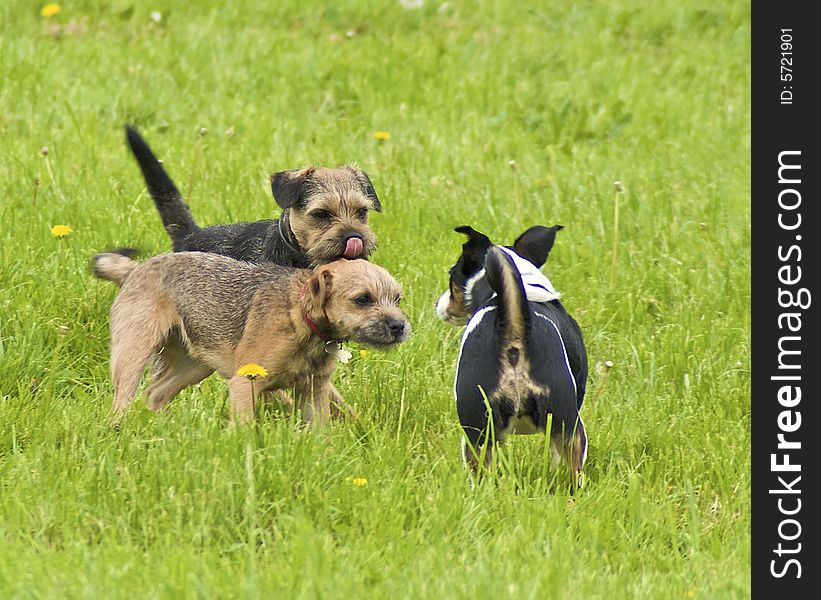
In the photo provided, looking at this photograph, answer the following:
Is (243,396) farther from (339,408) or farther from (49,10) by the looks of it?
(49,10)

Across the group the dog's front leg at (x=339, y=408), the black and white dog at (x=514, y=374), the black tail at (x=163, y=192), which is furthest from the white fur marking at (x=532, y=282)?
the black tail at (x=163, y=192)

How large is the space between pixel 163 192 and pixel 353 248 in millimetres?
1229

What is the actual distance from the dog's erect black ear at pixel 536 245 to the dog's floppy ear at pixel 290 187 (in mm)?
1245

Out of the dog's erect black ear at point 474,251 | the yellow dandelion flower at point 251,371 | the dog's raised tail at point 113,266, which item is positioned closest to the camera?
the yellow dandelion flower at point 251,371

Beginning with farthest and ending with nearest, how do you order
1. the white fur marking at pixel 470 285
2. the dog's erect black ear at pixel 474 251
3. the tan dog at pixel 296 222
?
the tan dog at pixel 296 222 < the white fur marking at pixel 470 285 < the dog's erect black ear at pixel 474 251

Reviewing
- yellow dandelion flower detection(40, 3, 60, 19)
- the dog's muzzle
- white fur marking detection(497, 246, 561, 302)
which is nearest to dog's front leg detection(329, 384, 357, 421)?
the dog's muzzle

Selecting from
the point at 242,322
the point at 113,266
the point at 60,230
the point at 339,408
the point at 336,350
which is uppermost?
the point at 60,230

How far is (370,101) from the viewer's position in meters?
9.72

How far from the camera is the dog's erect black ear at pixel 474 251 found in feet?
17.3

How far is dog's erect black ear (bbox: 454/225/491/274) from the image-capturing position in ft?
17.3

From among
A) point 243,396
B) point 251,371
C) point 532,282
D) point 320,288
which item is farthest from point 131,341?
point 532,282

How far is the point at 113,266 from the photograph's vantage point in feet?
19.5

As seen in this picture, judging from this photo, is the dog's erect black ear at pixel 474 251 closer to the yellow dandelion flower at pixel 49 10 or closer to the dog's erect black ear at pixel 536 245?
the dog's erect black ear at pixel 536 245
